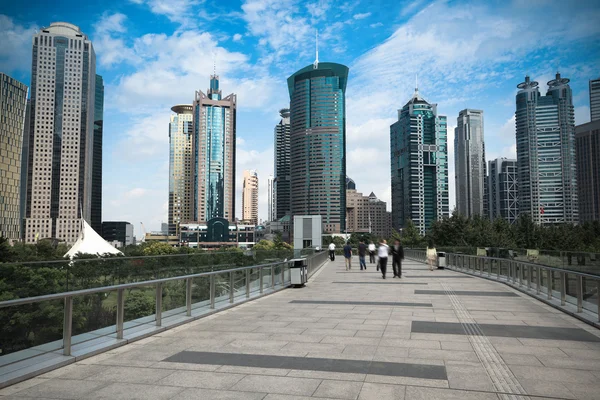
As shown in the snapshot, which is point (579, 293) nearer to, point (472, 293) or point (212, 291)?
point (472, 293)

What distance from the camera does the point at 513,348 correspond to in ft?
24.5

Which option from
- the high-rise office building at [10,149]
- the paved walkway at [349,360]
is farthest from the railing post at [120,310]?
the high-rise office building at [10,149]

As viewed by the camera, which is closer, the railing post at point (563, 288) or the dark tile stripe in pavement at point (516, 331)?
the dark tile stripe in pavement at point (516, 331)

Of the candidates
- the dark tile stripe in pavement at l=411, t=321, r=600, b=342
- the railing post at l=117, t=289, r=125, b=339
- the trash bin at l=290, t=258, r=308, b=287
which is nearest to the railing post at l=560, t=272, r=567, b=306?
the dark tile stripe in pavement at l=411, t=321, r=600, b=342

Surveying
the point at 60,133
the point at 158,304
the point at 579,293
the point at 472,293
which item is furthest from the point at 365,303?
the point at 60,133

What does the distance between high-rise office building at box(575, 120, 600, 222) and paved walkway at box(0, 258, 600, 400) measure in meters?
179

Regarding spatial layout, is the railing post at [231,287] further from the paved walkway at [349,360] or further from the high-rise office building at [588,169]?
the high-rise office building at [588,169]

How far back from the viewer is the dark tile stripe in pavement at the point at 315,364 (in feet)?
19.9

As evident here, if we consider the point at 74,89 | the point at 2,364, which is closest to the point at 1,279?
the point at 2,364

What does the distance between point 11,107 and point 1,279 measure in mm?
143744

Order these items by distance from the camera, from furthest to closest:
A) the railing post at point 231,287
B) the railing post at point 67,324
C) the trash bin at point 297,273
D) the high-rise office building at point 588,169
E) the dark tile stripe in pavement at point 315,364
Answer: the high-rise office building at point 588,169, the trash bin at point 297,273, the railing post at point 231,287, the railing post at point 67,324, the dark tile stripe in pavement at point 315,364

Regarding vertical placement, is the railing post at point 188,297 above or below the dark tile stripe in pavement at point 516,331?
above

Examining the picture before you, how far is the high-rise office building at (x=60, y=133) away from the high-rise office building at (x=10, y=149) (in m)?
44.7

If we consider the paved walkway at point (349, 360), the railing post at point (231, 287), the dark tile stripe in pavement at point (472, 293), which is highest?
the railing post at point (231, 287)
